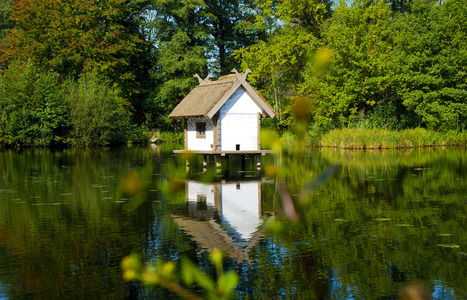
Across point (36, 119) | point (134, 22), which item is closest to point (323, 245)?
point (36, 119)

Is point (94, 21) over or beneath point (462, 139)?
over

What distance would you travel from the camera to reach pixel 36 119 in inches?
1873

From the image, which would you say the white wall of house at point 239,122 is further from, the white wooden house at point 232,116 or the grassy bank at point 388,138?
the grassy bank at point 388,138

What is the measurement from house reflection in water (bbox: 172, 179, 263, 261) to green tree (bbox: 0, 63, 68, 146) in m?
31.4

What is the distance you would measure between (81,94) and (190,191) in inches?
1356

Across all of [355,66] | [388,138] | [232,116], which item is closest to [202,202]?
[232,116]

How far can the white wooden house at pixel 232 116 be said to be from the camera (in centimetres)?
2775

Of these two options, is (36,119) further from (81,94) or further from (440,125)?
(440,125)

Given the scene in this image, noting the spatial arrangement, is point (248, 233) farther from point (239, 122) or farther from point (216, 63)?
point (216, 63)

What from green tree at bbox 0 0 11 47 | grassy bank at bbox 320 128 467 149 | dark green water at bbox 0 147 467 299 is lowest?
dark green water at bbox 0 147 467 299

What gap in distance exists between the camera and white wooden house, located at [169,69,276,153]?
27.8 m

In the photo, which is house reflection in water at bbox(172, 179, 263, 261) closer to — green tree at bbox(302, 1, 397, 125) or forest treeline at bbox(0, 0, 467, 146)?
forest treeline at bbox(0, 0, 467, 146)

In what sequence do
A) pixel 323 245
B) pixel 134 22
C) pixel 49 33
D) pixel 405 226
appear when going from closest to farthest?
1. pixel 323 245
2. pixel 405 226
3. pixel 49 33
4. pixel 134 22

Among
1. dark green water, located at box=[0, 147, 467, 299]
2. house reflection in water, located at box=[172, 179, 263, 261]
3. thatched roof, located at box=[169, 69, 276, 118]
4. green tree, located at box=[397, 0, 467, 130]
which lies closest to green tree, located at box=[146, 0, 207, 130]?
green tree, located at box=[397, 0, 467, 130]
